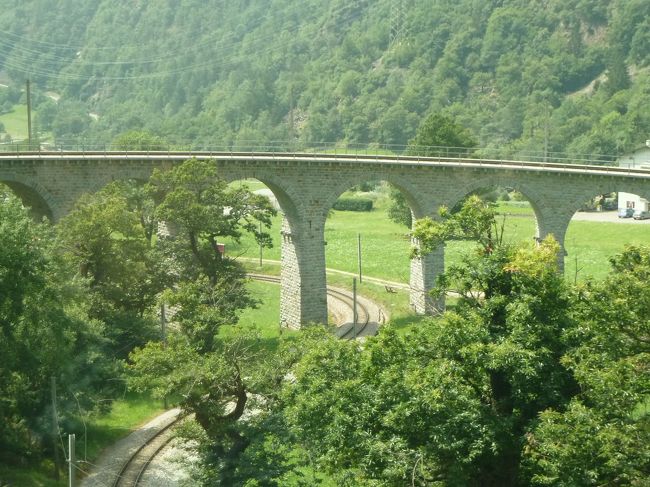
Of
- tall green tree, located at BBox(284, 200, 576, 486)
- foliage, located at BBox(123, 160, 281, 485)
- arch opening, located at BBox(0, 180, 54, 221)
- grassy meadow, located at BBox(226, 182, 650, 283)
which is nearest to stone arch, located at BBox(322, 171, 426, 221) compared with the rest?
foliage, located at BBox(123, 160, 281, 485)

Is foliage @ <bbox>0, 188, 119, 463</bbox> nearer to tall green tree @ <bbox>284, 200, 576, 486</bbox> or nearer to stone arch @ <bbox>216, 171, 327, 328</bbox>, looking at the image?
tall green tree @ <bbox>284, 200, 576, 486</bbox>

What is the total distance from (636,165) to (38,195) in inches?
2360

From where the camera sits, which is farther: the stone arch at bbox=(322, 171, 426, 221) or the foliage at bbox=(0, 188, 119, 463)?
the stone arch at bbox=(322, 171, 426, 221)

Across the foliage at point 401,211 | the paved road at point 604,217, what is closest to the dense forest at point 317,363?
the foliage at point 401,211

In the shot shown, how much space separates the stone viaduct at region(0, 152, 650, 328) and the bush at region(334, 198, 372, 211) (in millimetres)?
50689

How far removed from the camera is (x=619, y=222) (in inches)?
3484

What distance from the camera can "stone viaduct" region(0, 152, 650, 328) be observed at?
56938mm

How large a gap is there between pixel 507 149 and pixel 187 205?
77.1 metres

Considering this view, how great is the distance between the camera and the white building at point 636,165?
91.6 meters

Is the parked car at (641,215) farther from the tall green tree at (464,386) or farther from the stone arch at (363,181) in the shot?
the tall green tree at (464,386)

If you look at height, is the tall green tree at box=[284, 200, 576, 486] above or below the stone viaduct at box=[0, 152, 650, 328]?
below

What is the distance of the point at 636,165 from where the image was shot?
9594 centimetres

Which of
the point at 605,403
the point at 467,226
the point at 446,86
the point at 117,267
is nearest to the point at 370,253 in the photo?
the point at 117,267

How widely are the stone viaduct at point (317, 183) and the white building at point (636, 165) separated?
3045 centimetres
